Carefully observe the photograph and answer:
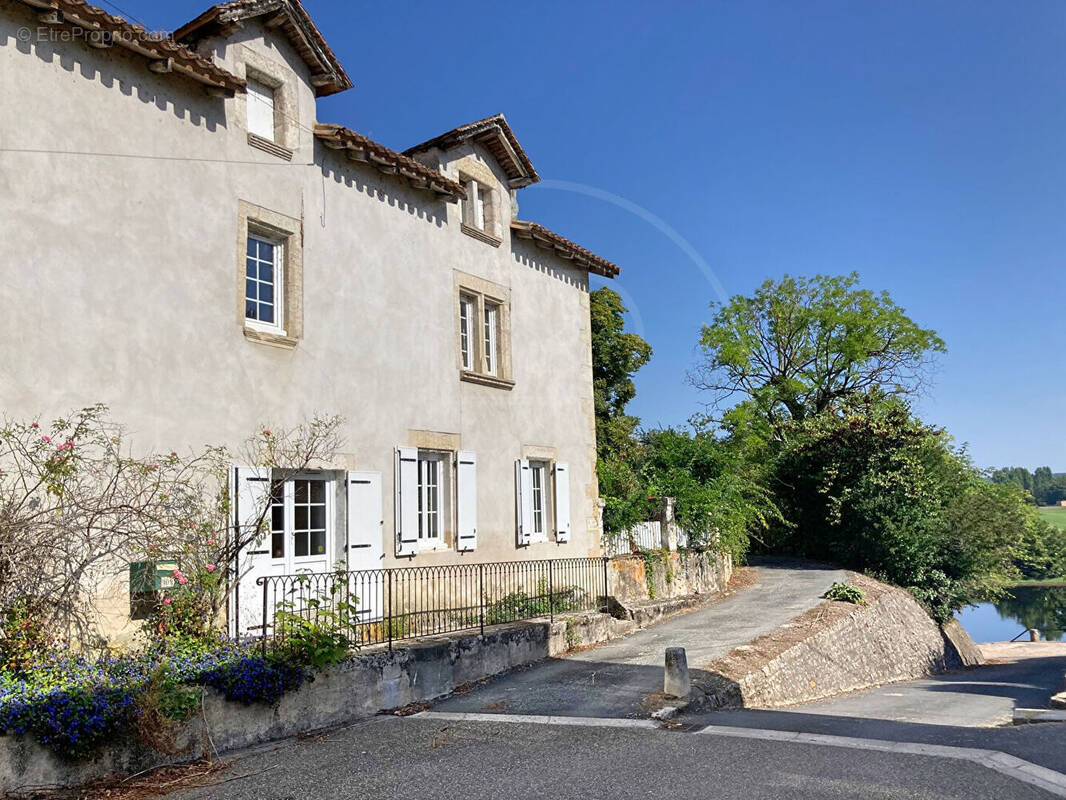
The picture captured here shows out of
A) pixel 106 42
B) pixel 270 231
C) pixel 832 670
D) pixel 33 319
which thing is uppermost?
pixel 106 42

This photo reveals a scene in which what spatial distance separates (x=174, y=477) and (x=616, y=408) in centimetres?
1724

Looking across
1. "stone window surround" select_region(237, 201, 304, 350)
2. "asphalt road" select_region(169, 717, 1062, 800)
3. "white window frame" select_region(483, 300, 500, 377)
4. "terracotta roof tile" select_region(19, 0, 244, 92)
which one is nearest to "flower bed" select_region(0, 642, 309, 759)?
"asphalt road" select_region(169, 717, 1062, 800)

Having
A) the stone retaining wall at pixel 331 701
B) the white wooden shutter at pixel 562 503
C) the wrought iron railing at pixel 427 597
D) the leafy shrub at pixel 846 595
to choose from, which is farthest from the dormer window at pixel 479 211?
the leafy shrub at pixel 846 595

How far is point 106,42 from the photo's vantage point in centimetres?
847

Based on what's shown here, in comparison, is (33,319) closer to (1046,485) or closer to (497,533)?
(497,533)

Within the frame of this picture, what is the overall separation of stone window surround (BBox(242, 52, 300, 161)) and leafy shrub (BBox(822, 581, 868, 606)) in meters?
13.1

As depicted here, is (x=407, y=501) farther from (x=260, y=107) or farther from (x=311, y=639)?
(x=260, y=107)

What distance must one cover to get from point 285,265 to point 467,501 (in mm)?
4329

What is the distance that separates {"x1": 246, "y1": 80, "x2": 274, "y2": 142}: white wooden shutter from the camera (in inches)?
410

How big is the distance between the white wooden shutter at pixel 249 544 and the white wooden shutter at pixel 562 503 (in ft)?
20.2

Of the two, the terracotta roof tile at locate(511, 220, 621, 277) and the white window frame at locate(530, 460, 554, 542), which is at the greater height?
the terracotta roof tile at locate(511, 220, 621, 277)

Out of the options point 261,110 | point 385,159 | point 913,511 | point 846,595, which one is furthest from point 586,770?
point 913,511

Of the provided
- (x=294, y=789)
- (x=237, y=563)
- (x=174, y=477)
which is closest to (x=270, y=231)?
(x=174, y=477)

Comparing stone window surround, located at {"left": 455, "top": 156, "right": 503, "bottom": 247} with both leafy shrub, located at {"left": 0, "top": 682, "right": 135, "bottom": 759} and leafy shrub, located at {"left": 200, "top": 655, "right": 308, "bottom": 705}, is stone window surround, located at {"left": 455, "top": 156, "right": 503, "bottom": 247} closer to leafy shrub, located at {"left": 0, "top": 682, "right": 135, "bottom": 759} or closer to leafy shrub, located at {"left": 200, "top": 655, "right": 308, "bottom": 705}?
leafy shrub, located at {"left": 200, "top": 655, "right": 308, "bottom": 705}
